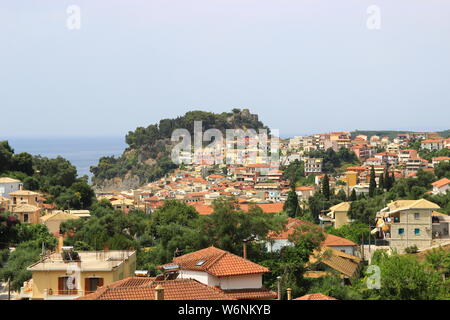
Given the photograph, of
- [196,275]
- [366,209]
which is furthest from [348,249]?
[196,275]

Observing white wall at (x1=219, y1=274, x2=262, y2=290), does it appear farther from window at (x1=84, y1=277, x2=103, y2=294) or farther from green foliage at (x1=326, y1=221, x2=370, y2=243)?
green foliage at (x1=326, y1=221, x2=370, y2=243)

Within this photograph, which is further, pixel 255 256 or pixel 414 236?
pixel 414 236

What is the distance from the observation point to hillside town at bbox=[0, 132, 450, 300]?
9.45 meters

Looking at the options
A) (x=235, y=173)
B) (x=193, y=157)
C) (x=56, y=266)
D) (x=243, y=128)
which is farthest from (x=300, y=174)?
(x=56, y=266)

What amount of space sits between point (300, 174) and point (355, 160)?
21.0 ft

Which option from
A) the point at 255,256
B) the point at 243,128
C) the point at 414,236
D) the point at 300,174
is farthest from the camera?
the point at 243,128

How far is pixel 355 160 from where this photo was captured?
5797 cm

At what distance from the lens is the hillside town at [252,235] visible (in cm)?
945

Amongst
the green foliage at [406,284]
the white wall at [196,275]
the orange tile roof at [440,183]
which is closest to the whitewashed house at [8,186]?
the white wall at [196,275]

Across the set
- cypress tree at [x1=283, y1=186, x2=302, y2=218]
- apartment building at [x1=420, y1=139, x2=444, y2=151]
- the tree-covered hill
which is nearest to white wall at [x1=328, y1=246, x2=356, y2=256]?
cypress tree at [x1=283, y1=186, x2=302, y2=218]

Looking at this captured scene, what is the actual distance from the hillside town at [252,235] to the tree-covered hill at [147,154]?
8.50 m

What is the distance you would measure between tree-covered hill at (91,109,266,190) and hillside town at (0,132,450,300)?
8498 millimetres
